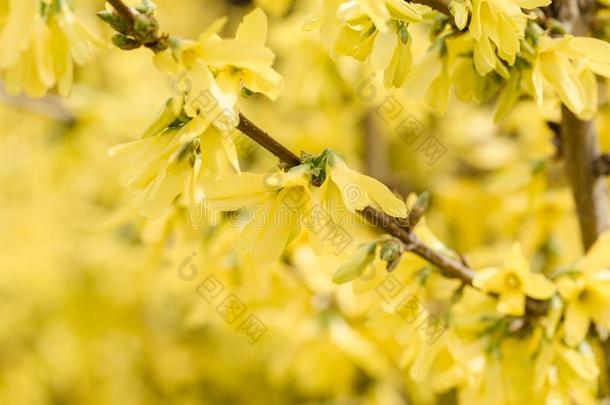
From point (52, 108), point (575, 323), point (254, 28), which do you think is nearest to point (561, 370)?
point (575, 323)

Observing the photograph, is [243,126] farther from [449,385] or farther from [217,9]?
[217,9]

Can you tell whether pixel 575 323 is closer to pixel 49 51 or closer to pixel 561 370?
pixel 561 370

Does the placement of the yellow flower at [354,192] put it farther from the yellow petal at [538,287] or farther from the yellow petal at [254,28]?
the yellow petal at [538,287]

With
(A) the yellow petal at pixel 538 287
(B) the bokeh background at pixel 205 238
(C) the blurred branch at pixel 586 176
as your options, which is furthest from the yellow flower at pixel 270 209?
(B) the bokeh background at pixel 205 238

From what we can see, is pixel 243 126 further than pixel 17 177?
No

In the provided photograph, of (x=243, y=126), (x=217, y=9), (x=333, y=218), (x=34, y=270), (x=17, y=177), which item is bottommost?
(x=217, y=9)

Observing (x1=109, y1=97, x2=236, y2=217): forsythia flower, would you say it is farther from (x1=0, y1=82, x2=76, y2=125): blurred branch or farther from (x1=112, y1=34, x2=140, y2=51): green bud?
(x1=0, y1=82, x2=76, y2=125): blurred branch

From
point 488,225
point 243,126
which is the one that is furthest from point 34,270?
point 243,126
